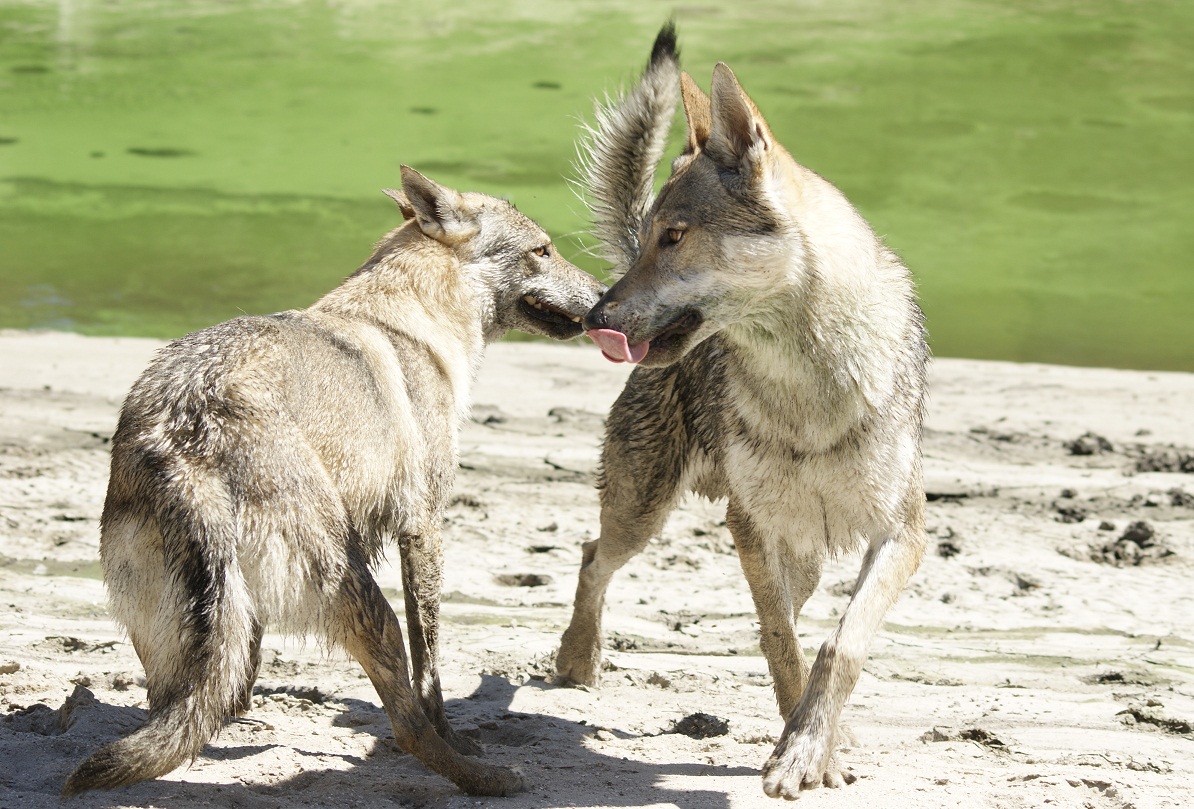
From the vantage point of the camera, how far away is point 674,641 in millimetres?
5789

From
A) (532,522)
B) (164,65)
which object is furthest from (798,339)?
(164,65)

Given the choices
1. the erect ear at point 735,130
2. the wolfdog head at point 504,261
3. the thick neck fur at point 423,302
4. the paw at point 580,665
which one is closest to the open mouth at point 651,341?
the erect ear at point 735,130

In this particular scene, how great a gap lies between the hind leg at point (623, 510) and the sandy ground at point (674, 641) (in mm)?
161

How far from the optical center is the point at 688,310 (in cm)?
432

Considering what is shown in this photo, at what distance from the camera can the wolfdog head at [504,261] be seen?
209 inches

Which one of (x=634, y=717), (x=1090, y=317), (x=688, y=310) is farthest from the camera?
(x=1090, y=317)

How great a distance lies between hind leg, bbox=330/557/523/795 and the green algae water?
14.4ft

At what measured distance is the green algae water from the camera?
37.3ft

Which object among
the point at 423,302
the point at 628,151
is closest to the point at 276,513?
the point at 423,302

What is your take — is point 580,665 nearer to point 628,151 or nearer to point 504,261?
point 504,261

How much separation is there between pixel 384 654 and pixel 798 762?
50.3 inches

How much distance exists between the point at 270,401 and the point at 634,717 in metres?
2.01

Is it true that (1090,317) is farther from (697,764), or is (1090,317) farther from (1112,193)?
(697,764)

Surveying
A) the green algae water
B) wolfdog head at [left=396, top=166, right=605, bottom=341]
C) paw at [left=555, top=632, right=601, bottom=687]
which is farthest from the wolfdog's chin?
the green algae water
